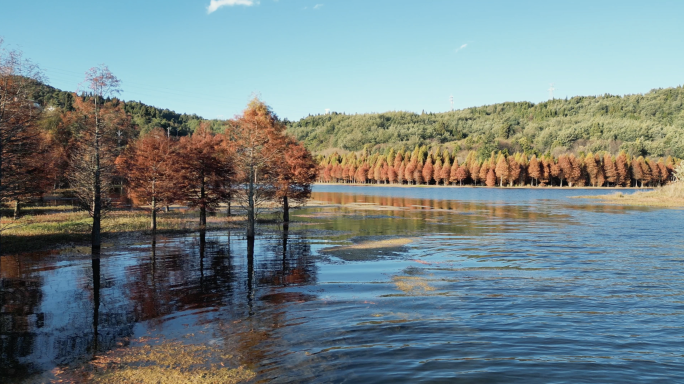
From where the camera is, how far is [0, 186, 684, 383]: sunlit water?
1032cm

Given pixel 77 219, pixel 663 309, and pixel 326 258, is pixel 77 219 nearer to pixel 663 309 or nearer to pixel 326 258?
pixel 326 258

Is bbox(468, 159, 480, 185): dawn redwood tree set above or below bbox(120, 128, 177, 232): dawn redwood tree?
above

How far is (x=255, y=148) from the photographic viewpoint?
3150 centimetres

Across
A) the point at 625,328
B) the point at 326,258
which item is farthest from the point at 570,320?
the point at 326,258

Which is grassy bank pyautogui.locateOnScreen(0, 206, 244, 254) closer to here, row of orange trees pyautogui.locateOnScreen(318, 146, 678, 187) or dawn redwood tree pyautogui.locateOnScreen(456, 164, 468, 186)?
row of orange trees pyautogui.locateOnScreen(318, 146, 678, 187)

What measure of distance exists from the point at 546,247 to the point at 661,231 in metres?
15.6

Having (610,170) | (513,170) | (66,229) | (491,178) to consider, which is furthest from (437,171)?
(66,229)

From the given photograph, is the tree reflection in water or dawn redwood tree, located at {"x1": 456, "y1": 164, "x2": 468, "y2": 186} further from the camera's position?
dawn redwood tree, located at {"x1": 456, "y1": 164, "x2": 468, "y2": 186}

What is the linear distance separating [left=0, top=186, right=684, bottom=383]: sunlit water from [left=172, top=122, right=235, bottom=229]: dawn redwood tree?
10555mm

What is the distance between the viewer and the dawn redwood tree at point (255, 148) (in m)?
31.0

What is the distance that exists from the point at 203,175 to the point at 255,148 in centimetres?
994

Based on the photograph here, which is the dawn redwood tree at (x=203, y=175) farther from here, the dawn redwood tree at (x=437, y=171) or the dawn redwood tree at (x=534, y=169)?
the dawn redwood tree at (x=437, y=171)

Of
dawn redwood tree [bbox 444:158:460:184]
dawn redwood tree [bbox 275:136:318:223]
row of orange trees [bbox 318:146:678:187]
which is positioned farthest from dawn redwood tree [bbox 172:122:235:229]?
dawn redwood tree [bbox 444:158:460:184]

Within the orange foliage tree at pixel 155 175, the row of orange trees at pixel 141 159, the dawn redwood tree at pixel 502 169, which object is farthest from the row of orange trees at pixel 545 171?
the orange foliage tree at pixel 155 175
